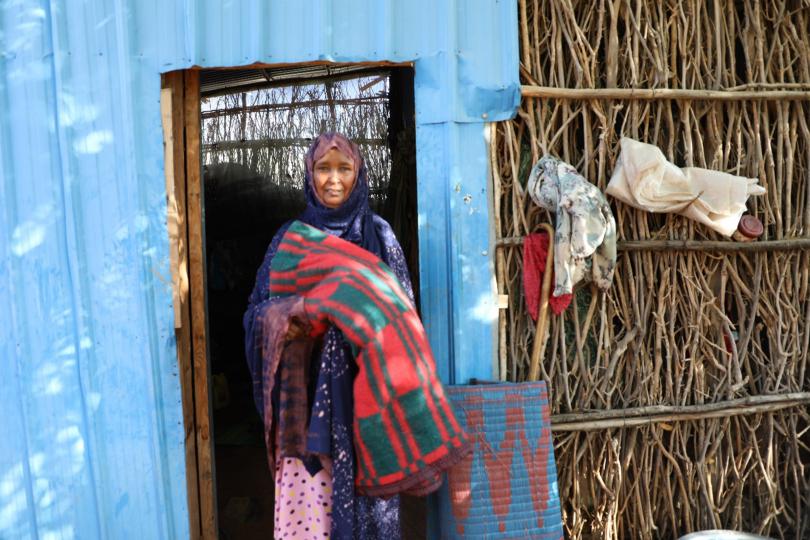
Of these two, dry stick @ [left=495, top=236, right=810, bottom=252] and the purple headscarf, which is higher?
the purple headscarf

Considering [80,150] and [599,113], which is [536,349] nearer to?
[599,113]

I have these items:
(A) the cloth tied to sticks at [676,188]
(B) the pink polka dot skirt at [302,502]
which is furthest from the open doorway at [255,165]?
(B) the pink polka dot skirt at [302,502]

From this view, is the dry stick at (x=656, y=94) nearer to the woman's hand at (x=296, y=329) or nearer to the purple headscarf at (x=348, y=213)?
the purple headscarf at (x=348, y=213)

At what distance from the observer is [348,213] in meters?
2.35

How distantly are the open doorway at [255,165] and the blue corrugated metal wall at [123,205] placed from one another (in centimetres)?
202

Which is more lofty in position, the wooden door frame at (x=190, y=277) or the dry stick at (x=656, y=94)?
the dry stick at (x=656, y=94)

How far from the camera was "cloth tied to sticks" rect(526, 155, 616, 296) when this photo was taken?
8.18 ft

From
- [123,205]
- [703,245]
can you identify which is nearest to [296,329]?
[123,205]

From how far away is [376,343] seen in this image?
201 centimetres

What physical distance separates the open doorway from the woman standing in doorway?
2251 millimetres

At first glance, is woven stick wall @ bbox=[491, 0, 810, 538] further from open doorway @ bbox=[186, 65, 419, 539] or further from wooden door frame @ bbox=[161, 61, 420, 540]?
open doorway @ bbox=[186, 65, 419, 539]

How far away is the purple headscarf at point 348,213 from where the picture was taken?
232 centimetres

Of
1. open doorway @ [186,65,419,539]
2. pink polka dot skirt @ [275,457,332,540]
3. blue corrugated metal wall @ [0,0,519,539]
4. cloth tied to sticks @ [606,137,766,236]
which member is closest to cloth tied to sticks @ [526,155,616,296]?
cloth tied to sticks @ [606,137,766,236]

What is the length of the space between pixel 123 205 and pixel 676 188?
234cm
